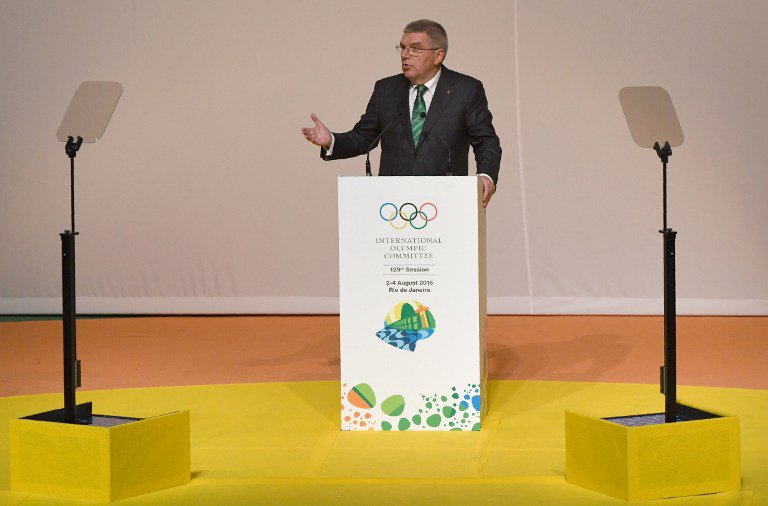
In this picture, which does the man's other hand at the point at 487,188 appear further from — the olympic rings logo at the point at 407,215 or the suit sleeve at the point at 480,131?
the olympic rings logo at the point at 407,215

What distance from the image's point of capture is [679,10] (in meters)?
7.39

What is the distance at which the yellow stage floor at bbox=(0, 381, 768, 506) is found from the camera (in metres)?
2.75

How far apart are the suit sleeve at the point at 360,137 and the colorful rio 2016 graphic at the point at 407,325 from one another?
29.1 inches

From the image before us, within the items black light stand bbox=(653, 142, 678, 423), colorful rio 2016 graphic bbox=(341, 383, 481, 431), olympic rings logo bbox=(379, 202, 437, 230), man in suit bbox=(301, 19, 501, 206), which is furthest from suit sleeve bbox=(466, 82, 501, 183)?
black light stand bbox=(653, 142, 678, 423)

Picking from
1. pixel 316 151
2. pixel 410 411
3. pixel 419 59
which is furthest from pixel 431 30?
pixel 316 151

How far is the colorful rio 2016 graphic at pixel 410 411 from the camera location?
3629mm

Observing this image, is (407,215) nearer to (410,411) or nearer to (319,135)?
(319,135)

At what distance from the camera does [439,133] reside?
4074 mm

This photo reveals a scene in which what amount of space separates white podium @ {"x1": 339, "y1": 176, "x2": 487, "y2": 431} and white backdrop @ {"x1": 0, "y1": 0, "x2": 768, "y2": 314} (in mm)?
3964

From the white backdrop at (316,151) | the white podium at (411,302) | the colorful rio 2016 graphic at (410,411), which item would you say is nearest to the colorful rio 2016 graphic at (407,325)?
the white podium at (411,302)

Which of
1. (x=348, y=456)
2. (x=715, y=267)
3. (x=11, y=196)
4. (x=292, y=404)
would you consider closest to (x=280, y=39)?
(x=11, y=196)

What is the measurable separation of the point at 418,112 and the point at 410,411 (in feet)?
3.82

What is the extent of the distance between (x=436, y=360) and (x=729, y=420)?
115cm

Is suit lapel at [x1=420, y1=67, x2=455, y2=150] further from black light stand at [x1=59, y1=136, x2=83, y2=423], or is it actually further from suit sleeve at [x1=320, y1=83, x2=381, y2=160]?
black light stand at [x1=59, y1=136, x2=83, y2=423]
